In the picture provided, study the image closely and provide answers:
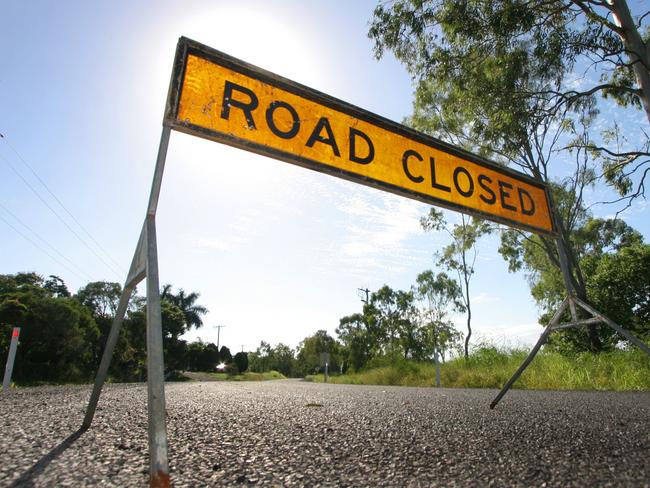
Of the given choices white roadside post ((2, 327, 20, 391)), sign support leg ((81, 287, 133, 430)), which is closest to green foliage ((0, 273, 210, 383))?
white roadside post ((2, 327, 20, 391))

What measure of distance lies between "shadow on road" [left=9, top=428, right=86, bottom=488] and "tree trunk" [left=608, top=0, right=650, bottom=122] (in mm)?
8176

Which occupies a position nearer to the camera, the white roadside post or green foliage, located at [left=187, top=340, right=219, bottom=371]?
the white roadside post

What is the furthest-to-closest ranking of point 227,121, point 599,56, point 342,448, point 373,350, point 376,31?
point 373,350
point 376,31
point 599,56
point 227,121
point 342,448

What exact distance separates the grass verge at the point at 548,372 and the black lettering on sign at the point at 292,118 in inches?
279

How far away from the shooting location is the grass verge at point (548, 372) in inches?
254

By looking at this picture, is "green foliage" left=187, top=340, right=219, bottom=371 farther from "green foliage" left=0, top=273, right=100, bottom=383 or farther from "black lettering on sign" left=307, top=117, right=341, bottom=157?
"black lettering on sign" left=307, top=117, right=341, bottom=157

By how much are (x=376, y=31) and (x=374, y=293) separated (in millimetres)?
23848

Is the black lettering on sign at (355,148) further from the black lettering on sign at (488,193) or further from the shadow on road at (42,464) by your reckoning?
the shadow on road at (42,464)

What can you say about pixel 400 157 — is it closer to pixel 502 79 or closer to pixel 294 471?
pixel 294 471

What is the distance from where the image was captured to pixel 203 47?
1.96 metres

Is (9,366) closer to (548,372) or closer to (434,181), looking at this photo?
(434,181)

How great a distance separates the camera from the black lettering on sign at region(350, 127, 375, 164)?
246 cm

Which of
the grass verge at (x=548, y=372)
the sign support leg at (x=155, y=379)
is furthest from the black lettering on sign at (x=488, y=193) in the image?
the grass verge at (x=548, y=372)

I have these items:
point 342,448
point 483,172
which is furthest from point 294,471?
point 483,172
